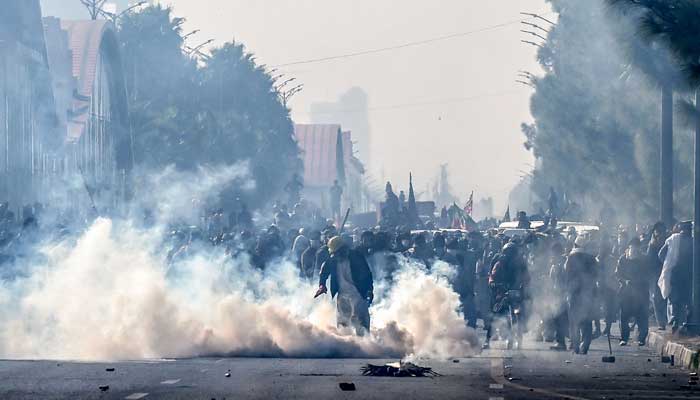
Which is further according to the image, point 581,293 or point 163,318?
point 581,293

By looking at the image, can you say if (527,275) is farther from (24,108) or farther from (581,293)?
(24,108)

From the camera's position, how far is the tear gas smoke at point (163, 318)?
19.2 meters

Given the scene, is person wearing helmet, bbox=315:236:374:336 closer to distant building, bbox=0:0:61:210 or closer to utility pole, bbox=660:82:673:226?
utility pole, bbox=660:82:673:226

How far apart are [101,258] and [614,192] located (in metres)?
32.9

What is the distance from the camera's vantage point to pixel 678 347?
1909 centimetres

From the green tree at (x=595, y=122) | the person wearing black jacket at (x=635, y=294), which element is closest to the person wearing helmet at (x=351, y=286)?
the person wearing black jacket at (x=635, y=294)

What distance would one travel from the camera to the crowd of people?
20.2 m

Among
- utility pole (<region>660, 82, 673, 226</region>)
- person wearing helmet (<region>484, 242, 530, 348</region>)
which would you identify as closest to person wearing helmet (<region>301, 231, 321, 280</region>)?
person wearing helmet (<region>484, 242, 530, 348</region>)

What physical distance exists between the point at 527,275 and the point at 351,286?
2.86 m

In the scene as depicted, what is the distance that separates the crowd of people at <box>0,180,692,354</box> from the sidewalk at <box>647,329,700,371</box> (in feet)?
1.07

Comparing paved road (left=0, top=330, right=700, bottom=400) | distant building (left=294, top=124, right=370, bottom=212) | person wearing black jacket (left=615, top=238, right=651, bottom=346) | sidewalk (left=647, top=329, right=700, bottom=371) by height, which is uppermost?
distant building (left=294, top=124, right=370, bottom=212)

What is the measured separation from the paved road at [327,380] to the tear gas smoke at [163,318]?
1.15 metres

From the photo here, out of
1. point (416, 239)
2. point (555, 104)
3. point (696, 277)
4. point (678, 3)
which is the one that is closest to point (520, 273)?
point (696, 277)

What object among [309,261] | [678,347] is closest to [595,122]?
[309,261]
